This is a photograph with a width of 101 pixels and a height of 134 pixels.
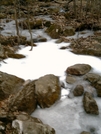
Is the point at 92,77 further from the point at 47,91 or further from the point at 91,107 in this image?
the point at 47,91

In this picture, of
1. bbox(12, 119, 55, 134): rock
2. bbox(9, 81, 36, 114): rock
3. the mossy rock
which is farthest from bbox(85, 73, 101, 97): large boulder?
the mossy rock

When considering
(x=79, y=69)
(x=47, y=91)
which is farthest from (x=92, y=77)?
(x=47, y=91)

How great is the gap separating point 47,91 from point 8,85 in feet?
3.99

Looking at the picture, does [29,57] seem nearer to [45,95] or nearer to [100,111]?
[45,95]

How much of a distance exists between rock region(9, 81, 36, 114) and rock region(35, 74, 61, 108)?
0.57 ft

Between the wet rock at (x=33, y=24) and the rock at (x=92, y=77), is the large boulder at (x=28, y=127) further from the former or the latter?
the wet rock at (x=33, y=24)

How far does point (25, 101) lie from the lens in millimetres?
5070

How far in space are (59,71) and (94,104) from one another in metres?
2.20

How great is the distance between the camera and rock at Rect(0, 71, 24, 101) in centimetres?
536

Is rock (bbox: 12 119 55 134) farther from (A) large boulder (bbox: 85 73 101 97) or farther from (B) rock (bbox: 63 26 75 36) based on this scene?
(B) rock (bbox: 63 26 75 36)

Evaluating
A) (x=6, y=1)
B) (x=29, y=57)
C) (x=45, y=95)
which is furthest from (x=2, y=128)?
(x=6, y=1)

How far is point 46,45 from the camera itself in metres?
9.79

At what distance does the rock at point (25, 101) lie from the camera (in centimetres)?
494

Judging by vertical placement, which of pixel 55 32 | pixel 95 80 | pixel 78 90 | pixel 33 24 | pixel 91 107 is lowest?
pixel 91 107
